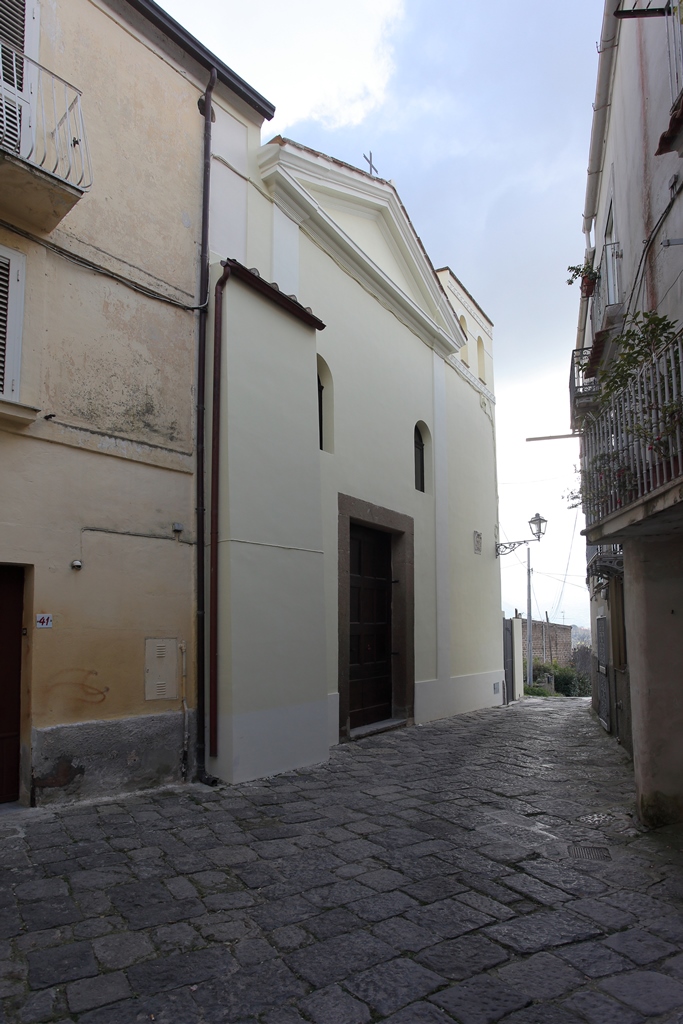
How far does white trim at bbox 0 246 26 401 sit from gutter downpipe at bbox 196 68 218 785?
183 centimetres

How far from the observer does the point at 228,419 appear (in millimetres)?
6910

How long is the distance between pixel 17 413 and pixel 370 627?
6046 millimetres

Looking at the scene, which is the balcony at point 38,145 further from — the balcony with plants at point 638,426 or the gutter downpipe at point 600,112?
the gutter downpipe at point 600,112

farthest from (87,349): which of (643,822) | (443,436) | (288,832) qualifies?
(443,436)

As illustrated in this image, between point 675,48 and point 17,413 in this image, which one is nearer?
point 675,48

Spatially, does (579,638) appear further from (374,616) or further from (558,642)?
(374,616)

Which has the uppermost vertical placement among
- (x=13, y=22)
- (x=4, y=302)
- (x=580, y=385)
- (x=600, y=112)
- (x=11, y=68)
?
(x=600, y=112)

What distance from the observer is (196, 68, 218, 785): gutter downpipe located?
6577mm

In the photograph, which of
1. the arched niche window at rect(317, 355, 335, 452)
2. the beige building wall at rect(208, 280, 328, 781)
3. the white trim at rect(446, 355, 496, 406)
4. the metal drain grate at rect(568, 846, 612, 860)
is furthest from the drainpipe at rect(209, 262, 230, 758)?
the white trim at rect(446, 355, 496, 406)

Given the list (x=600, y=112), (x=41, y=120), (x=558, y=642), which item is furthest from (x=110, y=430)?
(x=558, y=642)

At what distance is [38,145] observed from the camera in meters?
5.81

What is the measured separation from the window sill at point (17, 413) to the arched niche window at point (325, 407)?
4.10m

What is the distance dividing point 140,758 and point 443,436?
8.33m

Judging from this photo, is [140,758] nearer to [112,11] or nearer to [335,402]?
[335,402]
